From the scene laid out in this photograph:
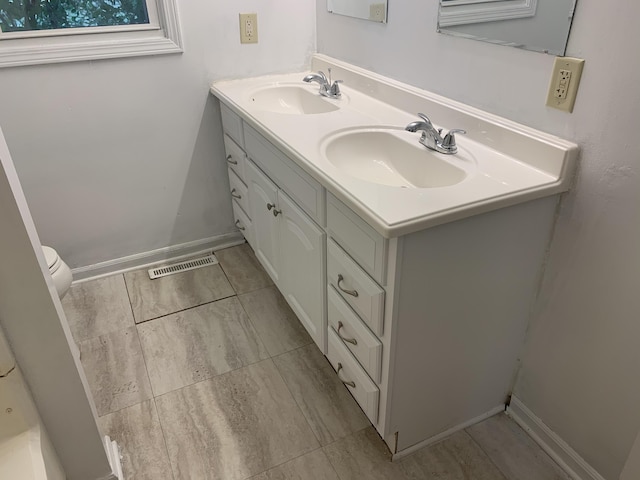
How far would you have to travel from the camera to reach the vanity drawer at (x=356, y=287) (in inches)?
50.1

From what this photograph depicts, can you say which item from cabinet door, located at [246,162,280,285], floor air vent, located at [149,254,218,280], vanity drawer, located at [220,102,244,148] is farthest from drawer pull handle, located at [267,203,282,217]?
floor air vent, located at [149,254,218,280]

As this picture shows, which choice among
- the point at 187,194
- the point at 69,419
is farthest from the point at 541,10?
the point at 187,194

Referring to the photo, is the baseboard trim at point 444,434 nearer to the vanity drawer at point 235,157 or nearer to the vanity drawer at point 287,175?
the vanity drawer at point 287,175

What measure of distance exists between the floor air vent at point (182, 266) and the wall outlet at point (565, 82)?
174 centimetres

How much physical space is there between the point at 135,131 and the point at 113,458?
1.35 metres

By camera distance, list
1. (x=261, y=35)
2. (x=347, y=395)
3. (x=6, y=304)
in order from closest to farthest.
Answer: (x=6, y=304) < (x=347, y=395) < (x=261, y=35)

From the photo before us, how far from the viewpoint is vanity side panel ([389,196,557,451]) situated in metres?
1.23

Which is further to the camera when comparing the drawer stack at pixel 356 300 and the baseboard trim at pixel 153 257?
the baseboard trim at pixel 153 257

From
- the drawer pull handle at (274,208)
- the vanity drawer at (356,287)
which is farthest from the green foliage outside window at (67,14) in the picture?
the vanity drawer at (356,287)

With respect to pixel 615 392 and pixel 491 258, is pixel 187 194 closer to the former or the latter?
pixel 491 258

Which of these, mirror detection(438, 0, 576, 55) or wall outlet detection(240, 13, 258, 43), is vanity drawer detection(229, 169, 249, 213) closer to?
wall outlet detection(240, 13, 258, 43)

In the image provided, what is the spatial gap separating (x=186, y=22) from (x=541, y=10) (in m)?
1.45

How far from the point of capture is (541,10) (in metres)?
1.24

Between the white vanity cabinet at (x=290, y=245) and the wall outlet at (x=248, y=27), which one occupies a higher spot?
the wall outlet at (x=248, y=27)
